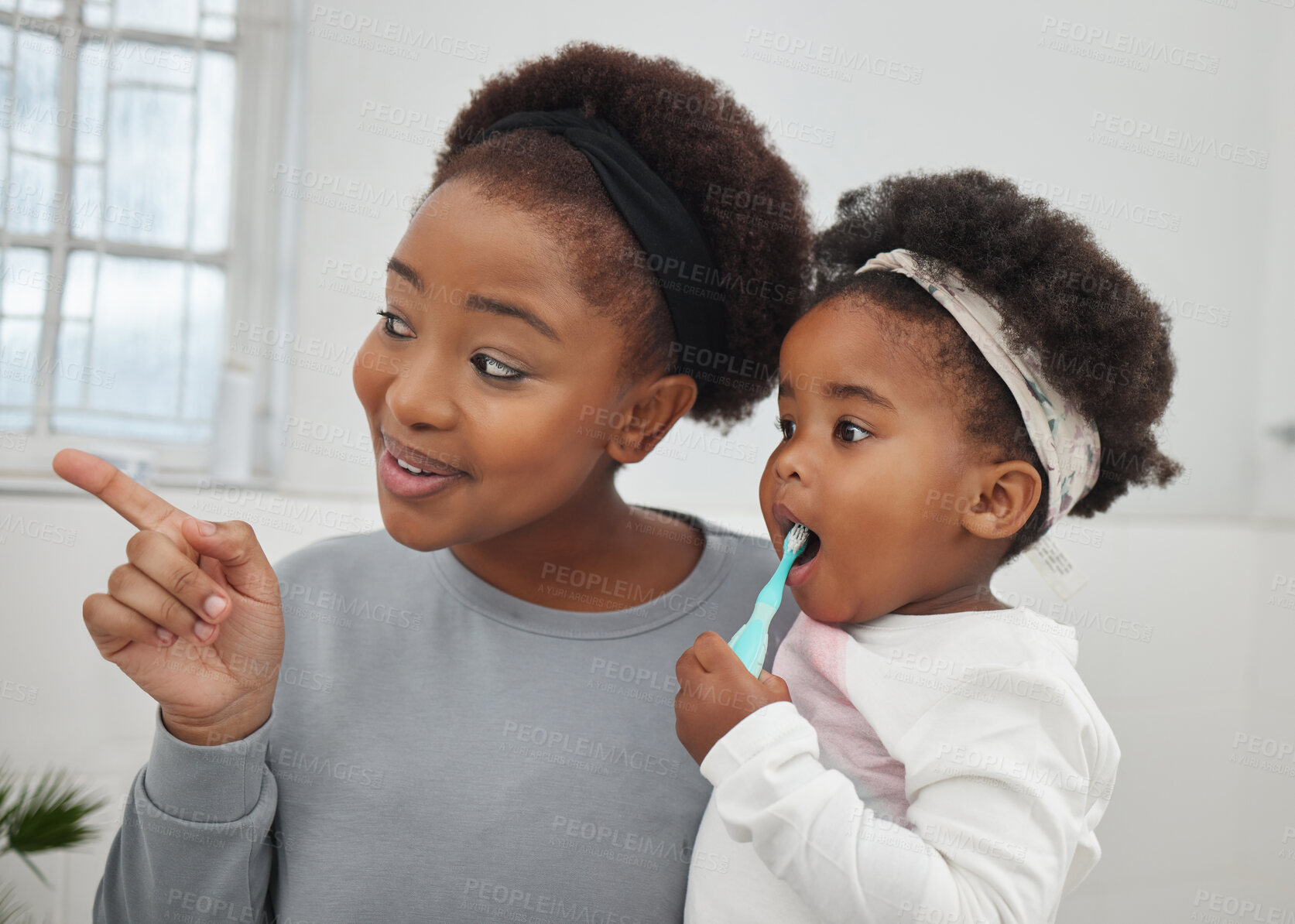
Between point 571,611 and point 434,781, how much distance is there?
0.19m

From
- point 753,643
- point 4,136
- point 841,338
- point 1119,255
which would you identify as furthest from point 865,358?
point 4,136

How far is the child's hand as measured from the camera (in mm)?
694

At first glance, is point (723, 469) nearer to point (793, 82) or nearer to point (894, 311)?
point (793, 82)

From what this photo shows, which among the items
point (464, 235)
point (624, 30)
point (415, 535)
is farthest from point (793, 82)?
point (415, 535)

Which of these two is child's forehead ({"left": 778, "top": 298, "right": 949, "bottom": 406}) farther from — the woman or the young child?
the woman

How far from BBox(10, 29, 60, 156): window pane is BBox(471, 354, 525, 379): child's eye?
4.24 feet

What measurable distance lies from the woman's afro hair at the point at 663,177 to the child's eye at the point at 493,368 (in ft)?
0.29

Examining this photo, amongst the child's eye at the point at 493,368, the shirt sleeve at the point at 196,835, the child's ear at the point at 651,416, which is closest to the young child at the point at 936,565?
the child's ear at the point at 651,416

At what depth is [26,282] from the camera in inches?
64.5

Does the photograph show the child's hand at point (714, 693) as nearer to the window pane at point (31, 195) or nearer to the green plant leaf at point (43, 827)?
the green plant leaf at point (43, 827)

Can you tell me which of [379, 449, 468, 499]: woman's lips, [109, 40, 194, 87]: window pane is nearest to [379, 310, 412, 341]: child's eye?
[379, 449, 468, 499]: woman's lips

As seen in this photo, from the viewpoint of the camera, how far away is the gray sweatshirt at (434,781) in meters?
0.78

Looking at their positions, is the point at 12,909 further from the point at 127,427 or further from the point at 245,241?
the point at 245,241

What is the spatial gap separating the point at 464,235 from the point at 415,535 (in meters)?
0.24
